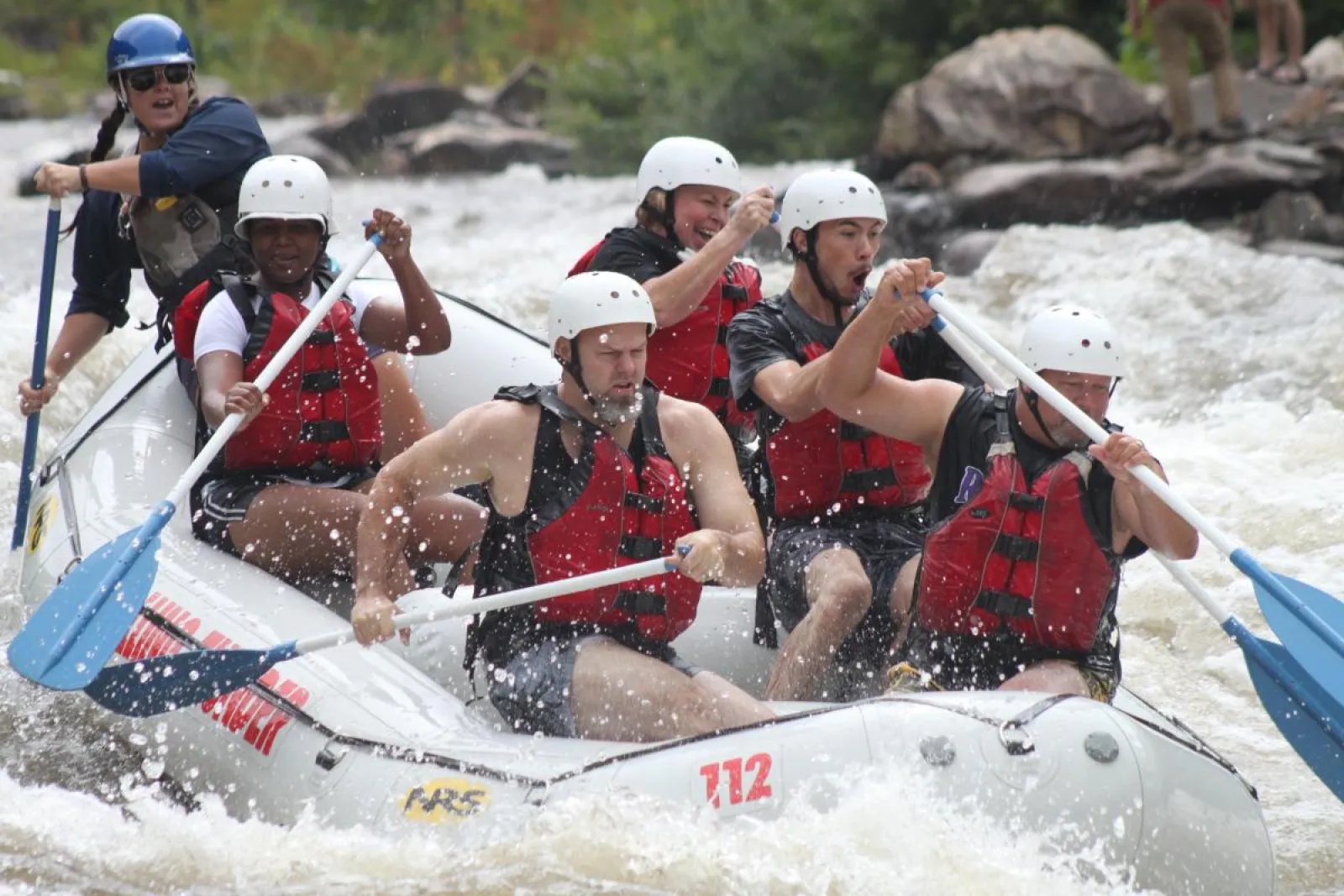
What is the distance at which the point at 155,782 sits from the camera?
4.35 m

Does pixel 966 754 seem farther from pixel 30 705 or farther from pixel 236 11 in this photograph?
pixel 236 11

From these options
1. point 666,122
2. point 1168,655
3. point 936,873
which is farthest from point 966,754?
point 666,122

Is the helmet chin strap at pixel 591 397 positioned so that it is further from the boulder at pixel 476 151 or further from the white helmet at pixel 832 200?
the boulder at pixel 476 151

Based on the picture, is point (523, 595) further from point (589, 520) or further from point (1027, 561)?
point (1027, 561)

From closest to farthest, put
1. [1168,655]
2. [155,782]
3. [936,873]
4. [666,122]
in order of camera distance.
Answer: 1. [936,873]
2. [155,782]
3. [1168,655]
4. [666,122]

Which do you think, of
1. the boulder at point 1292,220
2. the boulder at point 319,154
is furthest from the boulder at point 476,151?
the boulder at point 1292,220

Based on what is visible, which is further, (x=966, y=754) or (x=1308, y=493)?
(x=1308, y=493)

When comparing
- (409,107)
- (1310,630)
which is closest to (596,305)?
(1310,630)

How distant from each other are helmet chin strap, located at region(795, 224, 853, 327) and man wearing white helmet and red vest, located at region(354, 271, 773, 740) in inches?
27.8

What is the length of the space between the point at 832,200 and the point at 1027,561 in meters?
1.08

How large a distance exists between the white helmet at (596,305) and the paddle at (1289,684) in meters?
0.81

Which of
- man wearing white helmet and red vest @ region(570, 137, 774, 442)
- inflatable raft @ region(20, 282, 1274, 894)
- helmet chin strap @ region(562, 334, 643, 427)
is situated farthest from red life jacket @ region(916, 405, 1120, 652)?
man wearing white helmet and red vest @ region(570, 137, 774, 442)

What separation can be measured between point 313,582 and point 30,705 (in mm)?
896

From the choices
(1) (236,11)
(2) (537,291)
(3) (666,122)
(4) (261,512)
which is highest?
(4) (261,512)
